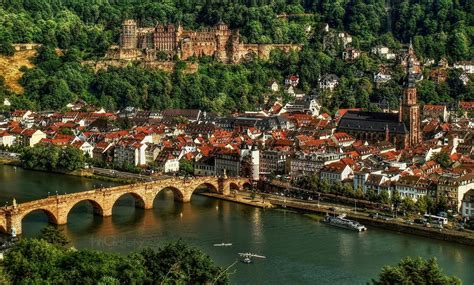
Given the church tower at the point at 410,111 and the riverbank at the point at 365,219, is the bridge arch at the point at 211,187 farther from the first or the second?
the church tower at the point at 410,111

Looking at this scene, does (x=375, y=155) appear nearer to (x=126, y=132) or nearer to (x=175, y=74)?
(x=126, y=132)

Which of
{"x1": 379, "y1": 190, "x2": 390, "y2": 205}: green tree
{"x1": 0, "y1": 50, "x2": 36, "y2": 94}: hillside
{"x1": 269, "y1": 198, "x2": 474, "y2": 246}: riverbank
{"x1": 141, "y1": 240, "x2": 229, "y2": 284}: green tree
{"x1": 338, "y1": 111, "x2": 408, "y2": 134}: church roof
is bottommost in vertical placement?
{"x1": 269, "y1": 198, "x2": 474, "y2": 246}: riverbank

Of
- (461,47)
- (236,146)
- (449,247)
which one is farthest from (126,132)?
(461,47)

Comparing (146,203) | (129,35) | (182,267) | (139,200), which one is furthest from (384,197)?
(129,35)

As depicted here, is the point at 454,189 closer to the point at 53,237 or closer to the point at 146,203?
the point at 146,203

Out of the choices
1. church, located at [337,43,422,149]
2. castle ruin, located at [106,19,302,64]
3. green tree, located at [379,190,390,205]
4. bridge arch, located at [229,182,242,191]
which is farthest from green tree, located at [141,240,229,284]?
castle ruin, located at [106,19,302,64]

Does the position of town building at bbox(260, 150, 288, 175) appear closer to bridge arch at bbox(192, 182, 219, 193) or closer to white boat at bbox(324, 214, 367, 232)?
bridge arch at bbox(192, 182, 219, 193)

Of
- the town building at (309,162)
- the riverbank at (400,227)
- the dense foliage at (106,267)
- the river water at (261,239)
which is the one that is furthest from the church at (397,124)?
the dense foliage at (106,267)
